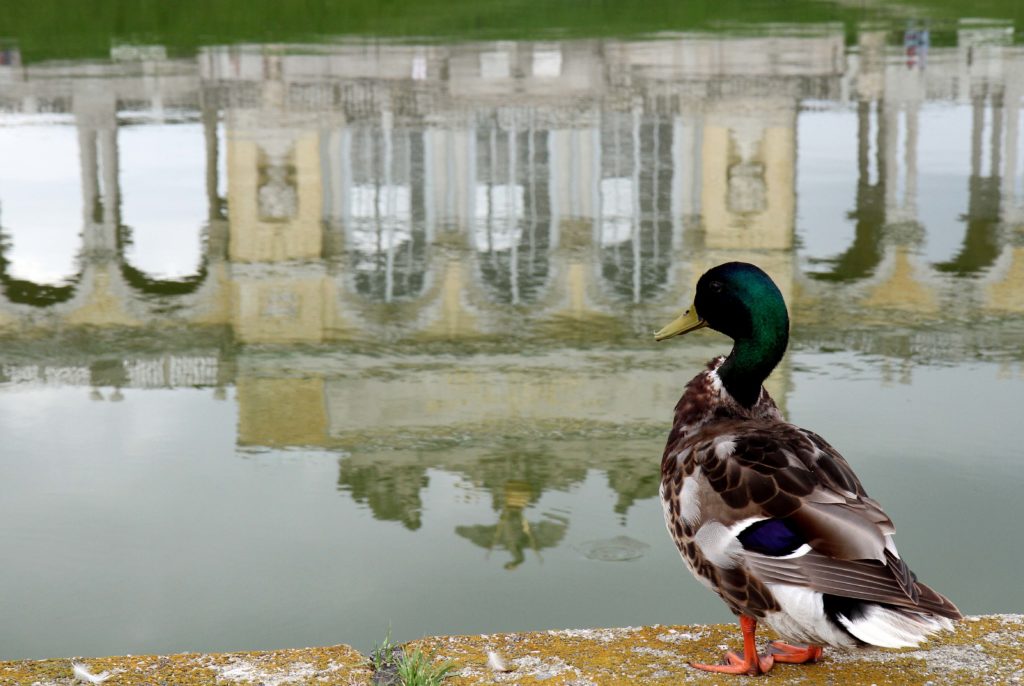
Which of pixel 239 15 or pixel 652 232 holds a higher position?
pixel 239 15

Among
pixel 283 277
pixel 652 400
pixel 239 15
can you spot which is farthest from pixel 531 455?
pixel 239 15

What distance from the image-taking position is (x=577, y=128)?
2369cm

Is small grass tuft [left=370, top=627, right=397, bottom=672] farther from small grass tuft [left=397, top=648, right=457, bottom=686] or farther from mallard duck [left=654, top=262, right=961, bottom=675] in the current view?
mallard duck [left=654, top=262, right=961, bottom=675]

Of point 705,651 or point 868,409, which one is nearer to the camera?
point 705,651

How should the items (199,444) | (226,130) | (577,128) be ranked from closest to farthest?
(199,444)
(226,130)
(577,128)

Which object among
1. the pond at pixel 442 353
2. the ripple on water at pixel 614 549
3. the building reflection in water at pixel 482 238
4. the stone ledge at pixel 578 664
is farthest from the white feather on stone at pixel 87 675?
the ripple on water at pixel 614 549

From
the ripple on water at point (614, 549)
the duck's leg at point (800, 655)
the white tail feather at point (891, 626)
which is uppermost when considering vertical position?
the white tail feather at point (891, 626)

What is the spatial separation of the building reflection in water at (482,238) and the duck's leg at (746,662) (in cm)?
210

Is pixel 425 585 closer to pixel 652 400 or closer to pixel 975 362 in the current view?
pixel 652 400

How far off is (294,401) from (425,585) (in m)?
3.08

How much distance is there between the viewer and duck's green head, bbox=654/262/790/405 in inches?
159

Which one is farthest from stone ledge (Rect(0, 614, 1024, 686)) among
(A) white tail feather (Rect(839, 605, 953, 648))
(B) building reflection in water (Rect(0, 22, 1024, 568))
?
(B) building reflection in water (Rect(0, 22, 1024, 568))

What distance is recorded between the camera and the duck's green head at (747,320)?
13.2ft

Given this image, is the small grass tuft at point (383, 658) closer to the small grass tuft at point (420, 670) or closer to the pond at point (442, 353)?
the small grass tuft at point (420, 670)
